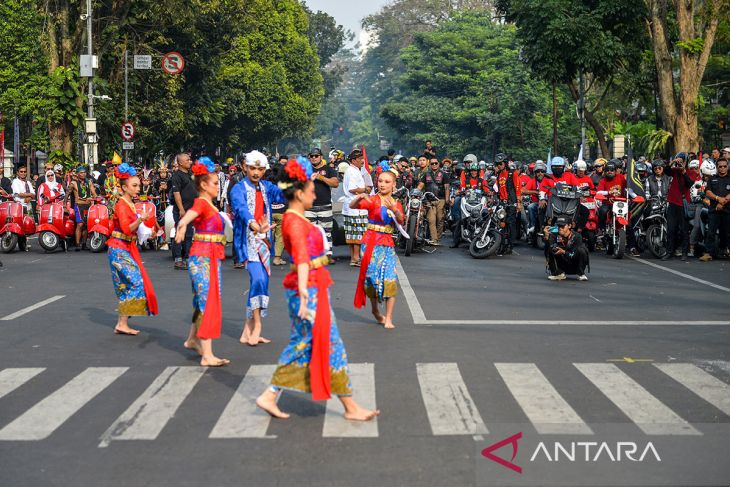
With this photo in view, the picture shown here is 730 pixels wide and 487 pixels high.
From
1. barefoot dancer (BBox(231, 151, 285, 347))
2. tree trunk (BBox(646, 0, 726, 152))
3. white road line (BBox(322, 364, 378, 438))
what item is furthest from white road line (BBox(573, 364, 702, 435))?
tree trunk (BBox(646, 0, 726, 152))

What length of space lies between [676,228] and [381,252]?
34.6ft

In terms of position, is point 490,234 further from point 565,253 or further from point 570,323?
point 570,323

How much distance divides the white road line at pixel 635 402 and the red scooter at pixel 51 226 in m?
15.6

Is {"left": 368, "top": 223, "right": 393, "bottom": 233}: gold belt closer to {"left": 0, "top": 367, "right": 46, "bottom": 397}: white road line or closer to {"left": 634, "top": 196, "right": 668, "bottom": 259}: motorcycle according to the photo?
{"left": 0, "top": 367, "right": 46, "bottom": 397}: white road line

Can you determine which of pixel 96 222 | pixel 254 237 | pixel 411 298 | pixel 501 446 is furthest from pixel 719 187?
pixel 501 446

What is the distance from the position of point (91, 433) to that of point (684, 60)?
2481 cm

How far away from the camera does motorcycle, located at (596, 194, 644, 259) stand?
20.4 meters

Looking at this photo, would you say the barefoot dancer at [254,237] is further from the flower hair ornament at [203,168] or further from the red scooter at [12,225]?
the red scooter at [12,225]

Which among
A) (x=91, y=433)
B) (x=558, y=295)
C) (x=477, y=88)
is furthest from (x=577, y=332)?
(x=477, y=88)

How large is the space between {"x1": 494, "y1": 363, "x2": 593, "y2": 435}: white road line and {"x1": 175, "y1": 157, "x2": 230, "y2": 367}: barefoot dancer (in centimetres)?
245

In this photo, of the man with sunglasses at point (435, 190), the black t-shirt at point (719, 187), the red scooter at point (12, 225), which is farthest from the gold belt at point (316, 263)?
the red scooter at point (12, 225)

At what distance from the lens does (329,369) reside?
7.44 meters

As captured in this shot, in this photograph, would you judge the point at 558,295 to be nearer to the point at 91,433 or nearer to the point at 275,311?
the point at 275,311

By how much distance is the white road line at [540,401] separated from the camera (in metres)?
7.32
